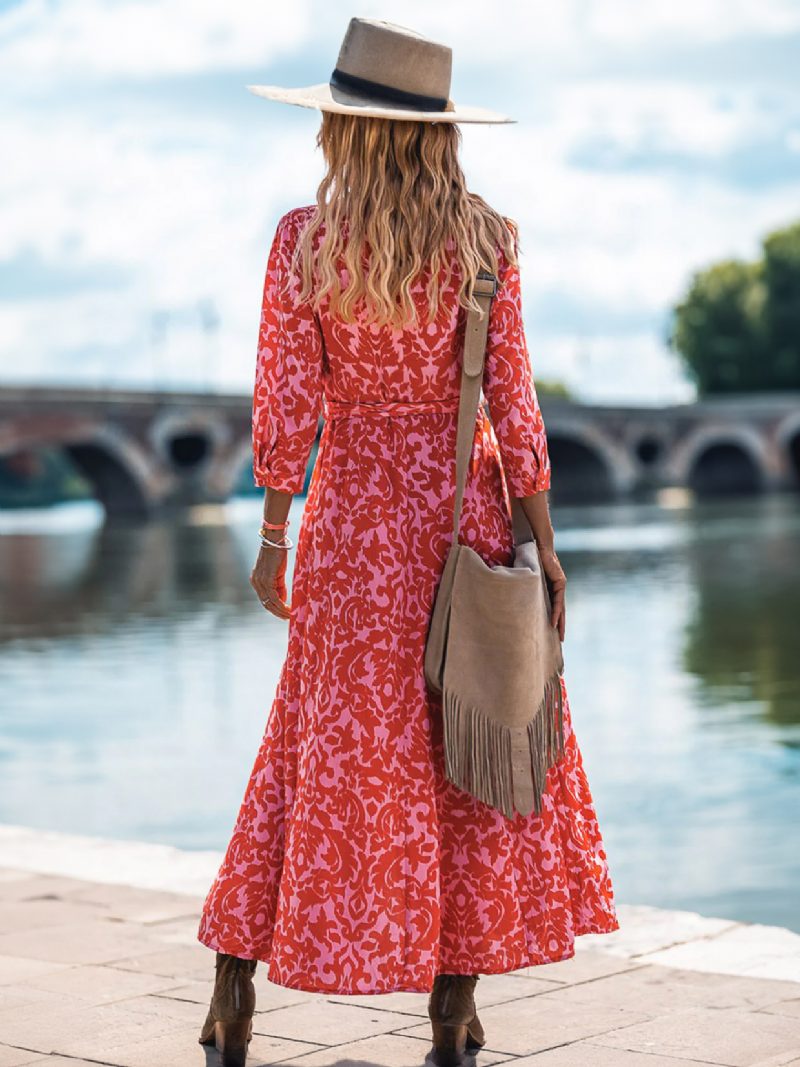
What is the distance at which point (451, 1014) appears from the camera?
3443 mm

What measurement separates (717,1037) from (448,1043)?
50 cm

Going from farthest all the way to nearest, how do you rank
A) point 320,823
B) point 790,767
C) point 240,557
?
1. point 240,557
2. point 790,767
3. point 320,823

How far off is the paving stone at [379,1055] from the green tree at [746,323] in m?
66.3

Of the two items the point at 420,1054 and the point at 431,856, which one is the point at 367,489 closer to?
the point at 431,856

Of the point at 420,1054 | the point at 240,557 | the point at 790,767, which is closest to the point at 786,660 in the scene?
the point at 790,767

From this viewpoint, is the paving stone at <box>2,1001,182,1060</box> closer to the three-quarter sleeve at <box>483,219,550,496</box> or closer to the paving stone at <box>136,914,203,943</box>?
the paving stone at <box>136,914,203,943</box>

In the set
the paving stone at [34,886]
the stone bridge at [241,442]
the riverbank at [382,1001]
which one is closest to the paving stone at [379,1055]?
the riverbank at [382,1001]

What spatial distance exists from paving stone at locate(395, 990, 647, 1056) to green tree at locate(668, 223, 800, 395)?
2597 inches

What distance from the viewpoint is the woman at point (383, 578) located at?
3.34 meters

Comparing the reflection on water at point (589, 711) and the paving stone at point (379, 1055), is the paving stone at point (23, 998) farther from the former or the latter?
the reflection on water at point (589, 711)

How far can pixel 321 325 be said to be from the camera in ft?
11.4

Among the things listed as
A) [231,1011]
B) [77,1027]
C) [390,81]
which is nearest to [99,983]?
[77,1027]

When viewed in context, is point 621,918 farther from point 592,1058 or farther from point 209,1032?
point 209,1032

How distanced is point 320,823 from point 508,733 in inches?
14.2
